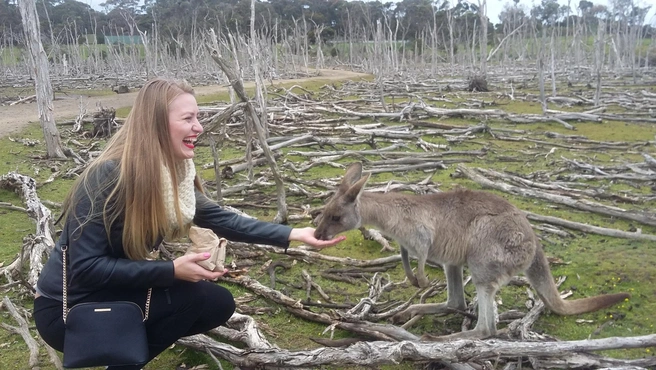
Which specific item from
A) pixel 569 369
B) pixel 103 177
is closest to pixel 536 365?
pixel 569 369

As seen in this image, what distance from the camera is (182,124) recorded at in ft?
7.73

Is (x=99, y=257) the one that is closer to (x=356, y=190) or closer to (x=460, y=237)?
(x=356, y=190)

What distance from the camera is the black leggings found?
7.47 feet

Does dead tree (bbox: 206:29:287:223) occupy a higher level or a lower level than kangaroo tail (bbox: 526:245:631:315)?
higher

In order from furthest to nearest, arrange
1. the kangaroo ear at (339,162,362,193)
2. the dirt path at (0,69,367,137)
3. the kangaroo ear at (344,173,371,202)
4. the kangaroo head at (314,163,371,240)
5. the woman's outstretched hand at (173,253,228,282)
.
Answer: the dirt path at (0,69,367,137) < the kangaroo ear at (339,162,362,193) < the kangaroo head at (314,163,371,240) < the kangaroo ear at (344,173,371,202) < the woman's outstretched hand at (173,253,228,282)

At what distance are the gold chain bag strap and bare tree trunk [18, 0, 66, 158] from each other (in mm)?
7480

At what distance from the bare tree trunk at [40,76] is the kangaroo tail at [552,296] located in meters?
7.87

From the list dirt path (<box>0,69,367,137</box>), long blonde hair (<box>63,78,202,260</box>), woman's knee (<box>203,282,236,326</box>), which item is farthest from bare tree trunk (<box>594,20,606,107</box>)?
long blonde hair (<box>63,78,202,260</box>)

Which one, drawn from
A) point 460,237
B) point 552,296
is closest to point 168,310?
point 460,237

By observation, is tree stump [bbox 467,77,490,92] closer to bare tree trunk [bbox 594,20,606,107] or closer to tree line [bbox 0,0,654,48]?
bare tree trunk [bbox 594,20,606,107]

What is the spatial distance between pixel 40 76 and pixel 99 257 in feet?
25.3

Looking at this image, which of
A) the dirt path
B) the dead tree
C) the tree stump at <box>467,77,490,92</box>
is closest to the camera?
the dead tree

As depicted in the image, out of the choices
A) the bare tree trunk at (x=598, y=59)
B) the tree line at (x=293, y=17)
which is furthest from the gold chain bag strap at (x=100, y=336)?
the tree line at (x=293, y=17)

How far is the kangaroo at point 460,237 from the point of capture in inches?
123
